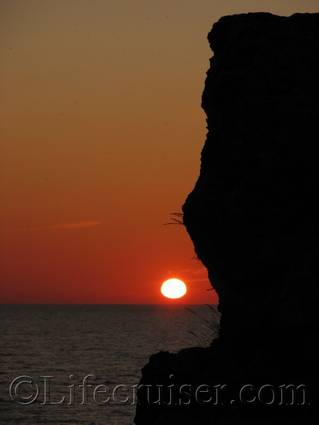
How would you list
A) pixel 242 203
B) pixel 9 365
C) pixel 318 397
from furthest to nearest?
pixel 9 365 → pixel 242 203 → pixel 318 397

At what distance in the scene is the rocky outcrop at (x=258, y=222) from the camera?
1119 cm

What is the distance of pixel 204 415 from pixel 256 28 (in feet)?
18.4

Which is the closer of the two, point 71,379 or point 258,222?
point 258,222

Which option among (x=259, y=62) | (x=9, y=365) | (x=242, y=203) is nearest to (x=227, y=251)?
(x=242, y=203)

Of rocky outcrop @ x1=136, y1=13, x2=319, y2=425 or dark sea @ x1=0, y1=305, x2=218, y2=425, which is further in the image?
dark sea @ x1=0, y1=305, x2=218, y2=425

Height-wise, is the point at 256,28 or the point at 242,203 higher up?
the point at 256,28

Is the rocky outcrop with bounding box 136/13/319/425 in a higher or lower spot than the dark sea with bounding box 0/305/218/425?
lower

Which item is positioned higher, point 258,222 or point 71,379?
point 71,379

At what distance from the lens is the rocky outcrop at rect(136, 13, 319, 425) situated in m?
11.2

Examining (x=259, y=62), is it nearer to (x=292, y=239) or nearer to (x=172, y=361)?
(x=292, y=239)

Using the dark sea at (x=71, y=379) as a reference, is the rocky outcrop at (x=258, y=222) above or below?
below

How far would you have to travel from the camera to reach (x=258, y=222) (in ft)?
38.4

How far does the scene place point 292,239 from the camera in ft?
37.5

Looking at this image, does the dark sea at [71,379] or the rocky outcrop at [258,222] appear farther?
the dark sea at [71,379]
